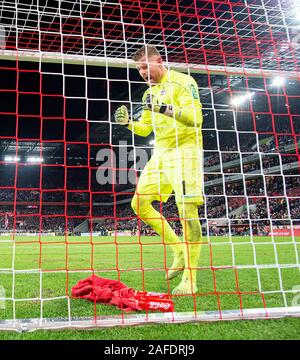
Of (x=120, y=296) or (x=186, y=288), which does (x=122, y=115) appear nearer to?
(x=120, y=296)

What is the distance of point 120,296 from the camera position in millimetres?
3543

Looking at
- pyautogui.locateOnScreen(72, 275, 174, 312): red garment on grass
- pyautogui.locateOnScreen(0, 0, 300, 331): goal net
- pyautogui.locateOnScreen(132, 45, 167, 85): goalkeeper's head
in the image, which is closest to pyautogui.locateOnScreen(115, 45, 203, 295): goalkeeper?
pyautogui.locateOnScreen(132, 45, 167, 85): goalkeeper's head

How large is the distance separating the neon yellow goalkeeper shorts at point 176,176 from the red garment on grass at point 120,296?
97 centimetres

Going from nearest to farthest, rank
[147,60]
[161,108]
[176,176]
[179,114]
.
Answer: [161,108], [179,114], [147,60], [176,176]

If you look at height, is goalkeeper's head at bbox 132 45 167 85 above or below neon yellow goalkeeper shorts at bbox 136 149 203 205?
above

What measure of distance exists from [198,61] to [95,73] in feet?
18.9

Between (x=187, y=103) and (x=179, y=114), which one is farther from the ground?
(x=187, y=103)

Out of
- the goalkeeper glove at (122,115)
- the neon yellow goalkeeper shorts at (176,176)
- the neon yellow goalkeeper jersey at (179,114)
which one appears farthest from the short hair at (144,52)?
the neon yellow goalkeeper shorts at (176,176)

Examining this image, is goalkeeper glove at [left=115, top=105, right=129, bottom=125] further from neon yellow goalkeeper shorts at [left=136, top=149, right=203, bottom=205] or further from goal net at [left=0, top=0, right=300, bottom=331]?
neon yellow goalkeeper shorts at [left=136, top=149, right=203, bottom=205]

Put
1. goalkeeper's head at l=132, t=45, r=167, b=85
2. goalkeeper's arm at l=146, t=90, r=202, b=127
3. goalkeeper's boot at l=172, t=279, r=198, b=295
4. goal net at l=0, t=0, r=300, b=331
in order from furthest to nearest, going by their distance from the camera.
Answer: goalkeeper's head at l=132, t=45, r=167, b=85 → goalkeeper's boot at l=172, t=279, r=198, b=295 → goalkeeper's arm at l=146, t=90, r=202, b=127 → goal net at l=0, t=0, r=300, b=331

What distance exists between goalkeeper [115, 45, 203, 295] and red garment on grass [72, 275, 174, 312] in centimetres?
53

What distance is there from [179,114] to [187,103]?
9.4 inches

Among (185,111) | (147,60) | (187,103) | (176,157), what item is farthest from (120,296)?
(147,60)

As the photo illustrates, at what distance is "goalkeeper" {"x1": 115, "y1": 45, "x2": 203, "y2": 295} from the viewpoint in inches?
156
